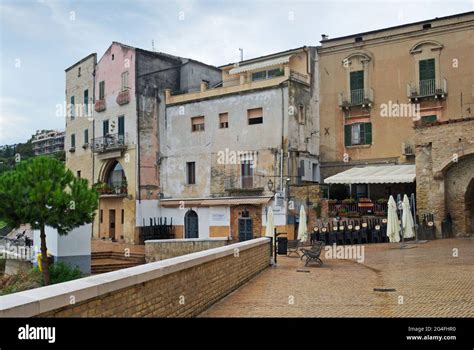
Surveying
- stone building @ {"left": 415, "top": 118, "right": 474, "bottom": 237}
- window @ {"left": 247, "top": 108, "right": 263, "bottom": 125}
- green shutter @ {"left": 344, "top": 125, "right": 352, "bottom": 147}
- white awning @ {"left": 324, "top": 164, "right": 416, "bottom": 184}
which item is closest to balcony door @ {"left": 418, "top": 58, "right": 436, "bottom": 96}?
white awning @ {"left": 324, "top": 164, "right": 416, "bottom": 184}

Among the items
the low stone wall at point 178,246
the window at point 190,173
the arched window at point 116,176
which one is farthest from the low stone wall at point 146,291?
the arched window at point 116,176

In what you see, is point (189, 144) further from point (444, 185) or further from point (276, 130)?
point (444, 185)

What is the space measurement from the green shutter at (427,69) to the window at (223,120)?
39.1 ft

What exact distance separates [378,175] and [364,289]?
16.3m

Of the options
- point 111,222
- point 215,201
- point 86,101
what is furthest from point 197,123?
point 86,101

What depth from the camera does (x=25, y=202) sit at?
1920cm

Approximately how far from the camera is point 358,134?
1262 inches

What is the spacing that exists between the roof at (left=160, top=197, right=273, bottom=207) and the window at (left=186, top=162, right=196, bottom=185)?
129 centimetres

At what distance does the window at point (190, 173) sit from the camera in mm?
34250

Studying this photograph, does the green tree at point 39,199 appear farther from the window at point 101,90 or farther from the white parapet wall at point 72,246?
the window at point 101,90

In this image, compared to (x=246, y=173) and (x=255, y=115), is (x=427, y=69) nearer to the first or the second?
(x=255, y=115)

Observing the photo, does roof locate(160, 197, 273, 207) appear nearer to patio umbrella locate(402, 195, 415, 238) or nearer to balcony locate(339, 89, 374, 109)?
balcony locate(339, 89, 374, 109)

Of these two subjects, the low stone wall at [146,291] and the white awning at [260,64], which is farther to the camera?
the white awning at [260,64]

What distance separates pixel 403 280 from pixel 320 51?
75.0ft
